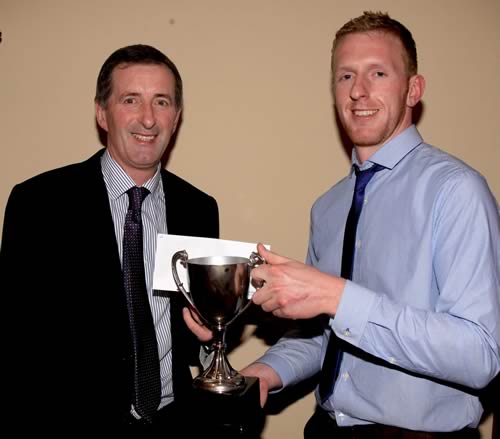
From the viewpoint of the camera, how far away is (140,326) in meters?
2.03

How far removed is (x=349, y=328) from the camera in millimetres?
1573

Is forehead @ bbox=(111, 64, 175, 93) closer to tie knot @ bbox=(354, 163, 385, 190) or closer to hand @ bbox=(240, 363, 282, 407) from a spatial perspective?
tie knot @ bbox=(354, 163, 385, 190)

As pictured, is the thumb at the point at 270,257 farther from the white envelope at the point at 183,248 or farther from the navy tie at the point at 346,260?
the navy tie at the point at 346,260

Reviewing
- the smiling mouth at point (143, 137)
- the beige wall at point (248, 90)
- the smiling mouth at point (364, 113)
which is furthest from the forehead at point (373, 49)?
the smiling mouth at point (143, 137)

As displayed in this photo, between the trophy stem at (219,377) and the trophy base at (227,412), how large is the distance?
14 millimetres

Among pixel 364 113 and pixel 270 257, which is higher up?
pixel 364 113

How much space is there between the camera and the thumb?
5.39 ft

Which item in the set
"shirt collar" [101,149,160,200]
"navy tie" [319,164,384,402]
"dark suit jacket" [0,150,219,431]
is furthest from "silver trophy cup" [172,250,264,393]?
"shirt collar" [101,149,160,200]

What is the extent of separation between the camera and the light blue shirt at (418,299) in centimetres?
154

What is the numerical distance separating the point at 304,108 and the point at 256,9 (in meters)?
0.47

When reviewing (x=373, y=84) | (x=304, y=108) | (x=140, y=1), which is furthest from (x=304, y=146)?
(x=140, y=1)

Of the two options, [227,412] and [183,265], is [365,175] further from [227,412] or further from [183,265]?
[227,412]

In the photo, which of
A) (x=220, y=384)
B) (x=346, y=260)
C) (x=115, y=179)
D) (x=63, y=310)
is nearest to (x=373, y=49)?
(x=346, y=260)

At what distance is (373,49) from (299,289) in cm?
81
